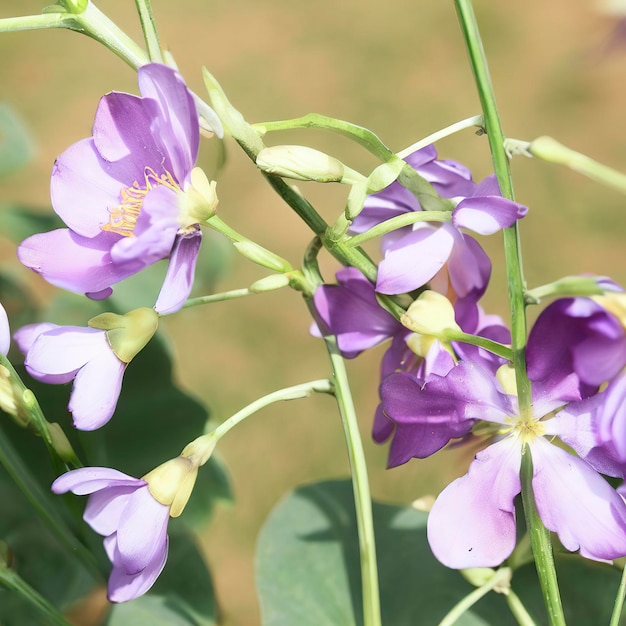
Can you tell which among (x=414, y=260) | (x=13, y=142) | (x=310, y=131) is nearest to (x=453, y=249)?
(x=414, y=260)

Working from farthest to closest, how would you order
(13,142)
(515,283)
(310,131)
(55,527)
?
(310,131), (13,142), (55,527), (515,283)

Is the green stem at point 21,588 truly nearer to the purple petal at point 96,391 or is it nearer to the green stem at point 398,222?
the purple petal at point 96,391

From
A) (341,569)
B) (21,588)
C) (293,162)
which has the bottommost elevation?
(341,569)

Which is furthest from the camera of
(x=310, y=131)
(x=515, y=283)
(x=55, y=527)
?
(x=310, y=131)

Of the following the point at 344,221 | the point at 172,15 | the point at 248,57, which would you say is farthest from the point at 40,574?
the point at 172,15

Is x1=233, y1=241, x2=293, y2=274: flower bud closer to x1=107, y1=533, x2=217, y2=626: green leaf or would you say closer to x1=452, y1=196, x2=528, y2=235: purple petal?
x1=452, y1=196, x2=528, y2=235: purple petal

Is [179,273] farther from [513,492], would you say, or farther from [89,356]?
[513,492]
